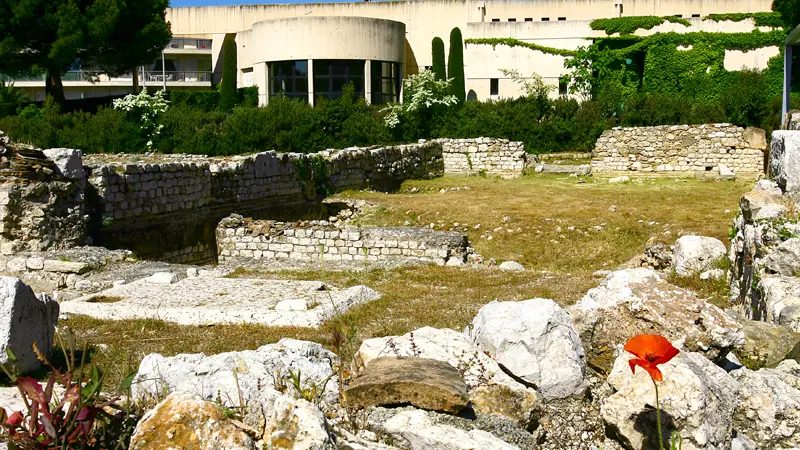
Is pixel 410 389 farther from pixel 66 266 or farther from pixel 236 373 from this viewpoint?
pixel 66 266

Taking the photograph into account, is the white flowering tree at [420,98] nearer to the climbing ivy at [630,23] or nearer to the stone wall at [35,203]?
the climbing ivy at [630,23]

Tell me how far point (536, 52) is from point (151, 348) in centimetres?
3725

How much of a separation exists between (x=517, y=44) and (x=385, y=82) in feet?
24.0

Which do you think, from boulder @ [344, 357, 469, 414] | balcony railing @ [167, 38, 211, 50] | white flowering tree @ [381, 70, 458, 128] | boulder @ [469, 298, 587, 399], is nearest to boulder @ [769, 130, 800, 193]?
boulder @ [469, 298, 587, 399]

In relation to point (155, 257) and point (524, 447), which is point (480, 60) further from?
point (524, 447)

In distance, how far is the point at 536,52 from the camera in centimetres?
4119

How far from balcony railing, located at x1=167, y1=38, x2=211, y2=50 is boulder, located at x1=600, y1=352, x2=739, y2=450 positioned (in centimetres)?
5077

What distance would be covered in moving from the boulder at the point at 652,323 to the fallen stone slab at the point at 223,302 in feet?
8.99

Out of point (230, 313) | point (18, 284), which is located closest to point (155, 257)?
point (230, 313)

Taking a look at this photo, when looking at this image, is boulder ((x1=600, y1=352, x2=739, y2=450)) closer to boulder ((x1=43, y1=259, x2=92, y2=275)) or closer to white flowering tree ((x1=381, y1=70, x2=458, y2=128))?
boulder ((x1=43, y1=259, x2=92, y2=275))

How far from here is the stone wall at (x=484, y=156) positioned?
93.4ft

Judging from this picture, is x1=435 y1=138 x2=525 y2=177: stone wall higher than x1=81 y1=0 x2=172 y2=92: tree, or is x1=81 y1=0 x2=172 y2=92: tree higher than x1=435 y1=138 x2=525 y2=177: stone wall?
x1=81 y1=0 x2=172 y2=92: tree

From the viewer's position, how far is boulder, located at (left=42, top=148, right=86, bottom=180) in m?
12.5

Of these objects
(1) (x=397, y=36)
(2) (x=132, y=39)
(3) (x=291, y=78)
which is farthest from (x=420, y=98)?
(2) (x=132, y=39)
